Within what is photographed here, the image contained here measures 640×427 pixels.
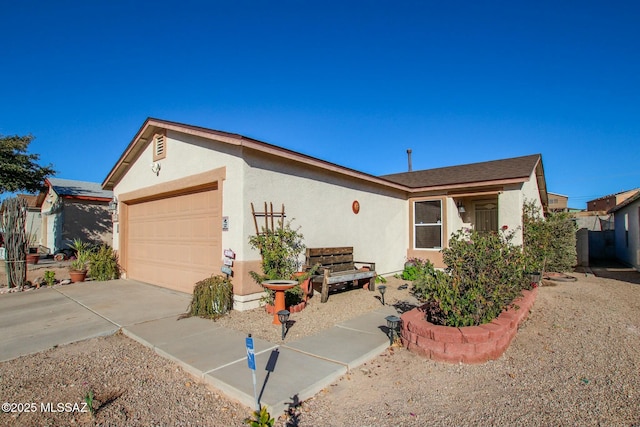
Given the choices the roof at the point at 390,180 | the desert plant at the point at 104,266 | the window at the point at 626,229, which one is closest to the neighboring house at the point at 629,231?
the window at the point at 626,229

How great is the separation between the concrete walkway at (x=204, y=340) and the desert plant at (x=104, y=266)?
2.57m

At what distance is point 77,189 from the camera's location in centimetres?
1762

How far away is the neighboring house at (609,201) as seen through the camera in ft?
89.4

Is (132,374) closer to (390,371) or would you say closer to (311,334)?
(311,334)

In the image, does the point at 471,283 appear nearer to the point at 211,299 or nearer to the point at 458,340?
the point at 458,340

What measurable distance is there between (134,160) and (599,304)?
12253mm

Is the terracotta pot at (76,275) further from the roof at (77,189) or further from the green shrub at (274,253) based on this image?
the roof at (77,189)

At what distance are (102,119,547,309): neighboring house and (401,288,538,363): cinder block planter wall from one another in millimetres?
Answer: 3372

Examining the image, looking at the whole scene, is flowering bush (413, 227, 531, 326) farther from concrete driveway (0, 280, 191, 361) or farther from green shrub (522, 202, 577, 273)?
green shrub (522, 202, 577, 273)

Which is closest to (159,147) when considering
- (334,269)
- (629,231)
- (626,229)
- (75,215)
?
(334,269)

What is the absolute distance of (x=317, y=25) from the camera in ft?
31.7

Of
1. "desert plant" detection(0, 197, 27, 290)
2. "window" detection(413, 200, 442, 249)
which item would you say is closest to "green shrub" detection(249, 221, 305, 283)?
"window" detection(413, 200, 442, 249)

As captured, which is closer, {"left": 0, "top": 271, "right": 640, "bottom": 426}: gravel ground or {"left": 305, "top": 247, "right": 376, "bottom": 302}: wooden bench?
{"left": 0, "top": 271, "right": 640, "bottom": 426}: gravel ground

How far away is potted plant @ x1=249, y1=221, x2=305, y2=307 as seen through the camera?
6.67 meters
